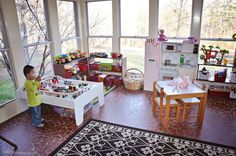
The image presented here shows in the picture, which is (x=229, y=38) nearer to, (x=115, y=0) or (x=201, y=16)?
(x=201, y=16)

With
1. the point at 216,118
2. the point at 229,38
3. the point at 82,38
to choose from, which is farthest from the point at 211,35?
the point at 82,38

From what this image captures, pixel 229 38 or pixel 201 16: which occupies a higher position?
pixel 201 16

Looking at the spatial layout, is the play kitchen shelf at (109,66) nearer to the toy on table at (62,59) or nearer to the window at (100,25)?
the window at (100,25)

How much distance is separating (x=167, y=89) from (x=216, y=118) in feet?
3.58

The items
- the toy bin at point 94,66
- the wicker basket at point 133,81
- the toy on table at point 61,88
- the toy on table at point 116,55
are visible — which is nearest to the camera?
the toy on table at point 61,88

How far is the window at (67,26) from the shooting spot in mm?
4836

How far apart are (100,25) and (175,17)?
204cm

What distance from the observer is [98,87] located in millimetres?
3785

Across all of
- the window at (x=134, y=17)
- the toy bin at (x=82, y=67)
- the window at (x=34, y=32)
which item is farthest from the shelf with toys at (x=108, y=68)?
the window at (x=34, y=32)

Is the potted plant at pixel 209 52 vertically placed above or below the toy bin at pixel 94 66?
above

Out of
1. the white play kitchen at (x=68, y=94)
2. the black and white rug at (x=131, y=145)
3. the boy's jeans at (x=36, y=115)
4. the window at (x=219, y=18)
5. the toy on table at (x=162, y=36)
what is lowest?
the black and white rug at (x=131, y=145)

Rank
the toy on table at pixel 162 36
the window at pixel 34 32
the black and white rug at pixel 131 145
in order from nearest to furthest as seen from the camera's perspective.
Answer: the black and white rug at pixel 131 145
the window at pixel 34 32
the toy on table at pixel 162 36

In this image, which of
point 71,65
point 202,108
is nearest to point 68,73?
point 71,65

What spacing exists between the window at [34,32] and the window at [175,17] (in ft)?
8.95
